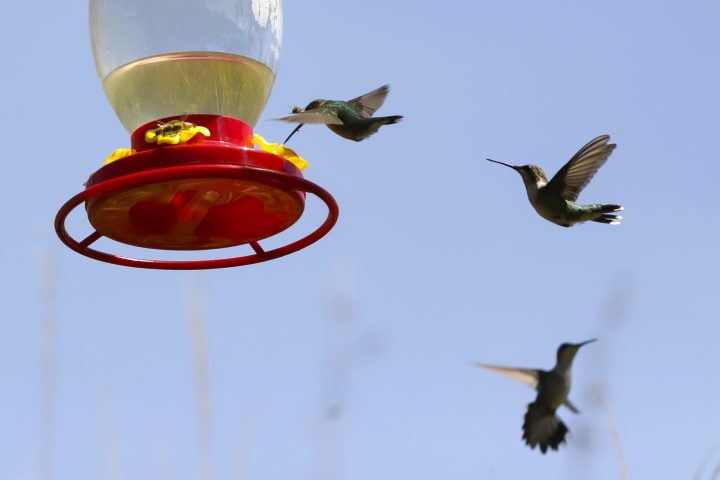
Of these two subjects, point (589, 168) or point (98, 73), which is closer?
point (98, 73)

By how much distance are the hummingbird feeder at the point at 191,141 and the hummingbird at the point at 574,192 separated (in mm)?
1257

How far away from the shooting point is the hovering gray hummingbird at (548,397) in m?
5.73

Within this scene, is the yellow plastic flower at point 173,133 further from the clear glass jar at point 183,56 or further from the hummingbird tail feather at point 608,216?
the hummingbird tail feather at point 608,216

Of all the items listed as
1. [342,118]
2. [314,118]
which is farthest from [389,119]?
[314,118]

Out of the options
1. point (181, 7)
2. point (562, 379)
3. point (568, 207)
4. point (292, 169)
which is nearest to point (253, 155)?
point (292, 169)

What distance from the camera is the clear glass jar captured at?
459cm

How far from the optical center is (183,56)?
4602mm

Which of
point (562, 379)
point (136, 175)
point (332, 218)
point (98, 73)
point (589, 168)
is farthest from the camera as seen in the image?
point (562, 379)

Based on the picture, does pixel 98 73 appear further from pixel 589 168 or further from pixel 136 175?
pixel 589 168

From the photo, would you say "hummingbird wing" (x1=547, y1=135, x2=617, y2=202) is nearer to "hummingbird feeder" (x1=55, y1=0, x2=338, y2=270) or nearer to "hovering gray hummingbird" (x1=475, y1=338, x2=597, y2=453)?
"hovering gray hummingbird" (x1=475, y1=338, x2=597, y2=453)

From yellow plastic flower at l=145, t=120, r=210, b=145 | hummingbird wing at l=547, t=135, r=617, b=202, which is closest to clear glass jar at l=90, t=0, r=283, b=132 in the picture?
yellow plastic flower at l=145, t=120, r=210, b=145

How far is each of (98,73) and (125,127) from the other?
26 centimetres

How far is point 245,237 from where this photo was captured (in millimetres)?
4586

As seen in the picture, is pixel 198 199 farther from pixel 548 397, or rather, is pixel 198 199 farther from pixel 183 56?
pixel 548 397
